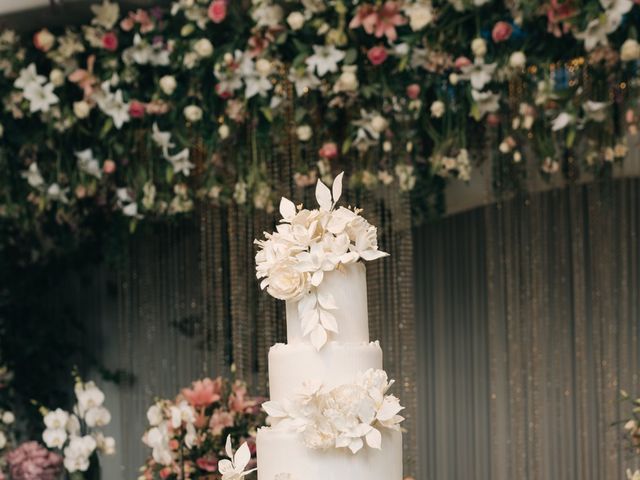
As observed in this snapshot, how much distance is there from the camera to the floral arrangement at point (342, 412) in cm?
261

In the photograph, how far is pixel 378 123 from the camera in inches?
185

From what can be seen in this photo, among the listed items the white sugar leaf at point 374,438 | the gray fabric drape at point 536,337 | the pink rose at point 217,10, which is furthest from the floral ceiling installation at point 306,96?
the white sugar leaf at point 374,438

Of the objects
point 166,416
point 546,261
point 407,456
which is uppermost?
point 546,261

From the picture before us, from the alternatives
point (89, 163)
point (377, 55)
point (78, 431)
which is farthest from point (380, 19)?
point (78, 431)

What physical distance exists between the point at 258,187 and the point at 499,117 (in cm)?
106

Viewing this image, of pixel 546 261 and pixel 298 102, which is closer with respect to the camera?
pixel 298 102

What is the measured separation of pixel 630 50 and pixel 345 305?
1965 mm

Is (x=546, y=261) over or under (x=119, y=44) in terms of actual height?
under

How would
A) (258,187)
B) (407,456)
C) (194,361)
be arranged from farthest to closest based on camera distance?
(194,361) → (407,456) → (258,187)

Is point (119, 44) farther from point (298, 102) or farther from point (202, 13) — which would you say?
A: point (298, 102)

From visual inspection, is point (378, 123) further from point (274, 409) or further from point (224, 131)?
point (274, 409)

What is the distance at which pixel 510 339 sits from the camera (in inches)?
219

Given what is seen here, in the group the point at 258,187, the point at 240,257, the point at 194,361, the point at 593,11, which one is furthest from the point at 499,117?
the point at 194,361

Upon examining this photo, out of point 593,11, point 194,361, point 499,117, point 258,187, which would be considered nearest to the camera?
point 593,11
